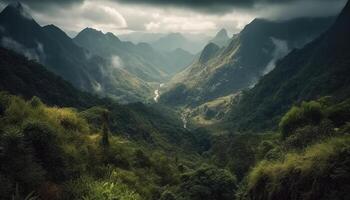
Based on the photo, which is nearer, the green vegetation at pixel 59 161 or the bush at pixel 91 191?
the bush at pixel 91 191

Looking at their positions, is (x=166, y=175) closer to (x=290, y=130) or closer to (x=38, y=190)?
(x=290, y=130)

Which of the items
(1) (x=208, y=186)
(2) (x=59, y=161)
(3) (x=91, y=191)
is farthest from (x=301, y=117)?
(3) (x=91, y=191)

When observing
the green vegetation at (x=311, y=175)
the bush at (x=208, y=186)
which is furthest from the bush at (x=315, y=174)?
the bush at (x=208, y=186)

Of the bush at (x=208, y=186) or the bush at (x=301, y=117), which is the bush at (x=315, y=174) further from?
the bush at (x=301, y=117)

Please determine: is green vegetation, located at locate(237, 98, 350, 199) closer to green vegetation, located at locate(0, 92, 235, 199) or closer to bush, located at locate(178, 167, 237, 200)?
green vegetation, located at locate(0, 92, 235, 199)

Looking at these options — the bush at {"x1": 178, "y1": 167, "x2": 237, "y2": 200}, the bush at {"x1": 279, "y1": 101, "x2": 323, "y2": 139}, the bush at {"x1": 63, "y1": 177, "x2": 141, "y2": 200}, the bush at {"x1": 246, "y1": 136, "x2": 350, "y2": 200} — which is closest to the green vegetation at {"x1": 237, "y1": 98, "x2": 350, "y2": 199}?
the bush at {"x1": 246, "y1": 136, "x2": 350, "y2": 200}

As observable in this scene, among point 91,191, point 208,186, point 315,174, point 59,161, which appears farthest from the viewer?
point 208,186

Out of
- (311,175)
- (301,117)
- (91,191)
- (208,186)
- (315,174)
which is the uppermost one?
(315,174)

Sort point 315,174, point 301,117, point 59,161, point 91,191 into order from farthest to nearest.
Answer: point 301,117, point 59,161, point 91,191, point 315,174

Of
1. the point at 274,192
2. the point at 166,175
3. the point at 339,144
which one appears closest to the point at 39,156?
the point at 274,192

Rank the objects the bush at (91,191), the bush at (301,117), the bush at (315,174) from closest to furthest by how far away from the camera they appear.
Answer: the bush at (315,174) < the bush at (91,191) < the bush at (301,117)

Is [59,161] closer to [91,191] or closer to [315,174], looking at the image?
[91,191]
